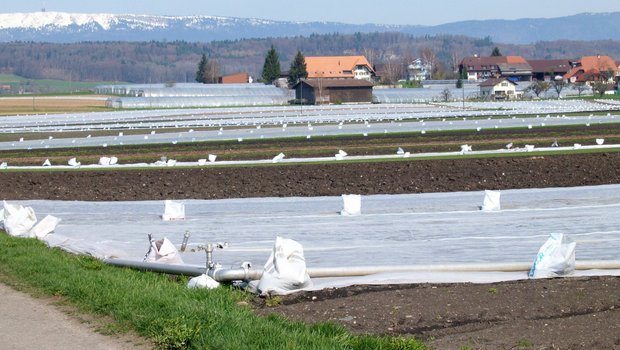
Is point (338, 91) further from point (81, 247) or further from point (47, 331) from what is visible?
point (47, 331)

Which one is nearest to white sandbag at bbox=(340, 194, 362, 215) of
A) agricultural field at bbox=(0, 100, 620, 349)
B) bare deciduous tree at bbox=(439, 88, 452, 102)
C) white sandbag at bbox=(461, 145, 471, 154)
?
agricultural field at bbox=(0, 100, 620, 349)

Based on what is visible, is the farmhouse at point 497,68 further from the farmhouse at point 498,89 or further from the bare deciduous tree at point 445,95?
the bare deciduous tree at point 445,95

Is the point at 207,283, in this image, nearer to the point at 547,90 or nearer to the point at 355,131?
the point at 355,131

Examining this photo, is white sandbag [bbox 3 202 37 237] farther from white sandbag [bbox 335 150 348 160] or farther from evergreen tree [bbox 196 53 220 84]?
evergreen tree [bbox 196 53 220 84]

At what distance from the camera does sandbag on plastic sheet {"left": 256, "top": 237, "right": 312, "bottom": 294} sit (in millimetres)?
11461

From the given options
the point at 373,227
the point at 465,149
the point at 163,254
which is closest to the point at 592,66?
the point at 465,149

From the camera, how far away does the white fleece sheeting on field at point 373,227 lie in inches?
567

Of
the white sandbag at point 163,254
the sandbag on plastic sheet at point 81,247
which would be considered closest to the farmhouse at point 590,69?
the sandbag on plastic sheet at point 81,247

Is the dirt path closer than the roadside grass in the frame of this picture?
No

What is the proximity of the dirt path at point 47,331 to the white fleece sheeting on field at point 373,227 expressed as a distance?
10.6ft

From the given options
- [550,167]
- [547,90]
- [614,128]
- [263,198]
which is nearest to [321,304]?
[263,198]

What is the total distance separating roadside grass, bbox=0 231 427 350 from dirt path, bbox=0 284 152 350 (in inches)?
8.9

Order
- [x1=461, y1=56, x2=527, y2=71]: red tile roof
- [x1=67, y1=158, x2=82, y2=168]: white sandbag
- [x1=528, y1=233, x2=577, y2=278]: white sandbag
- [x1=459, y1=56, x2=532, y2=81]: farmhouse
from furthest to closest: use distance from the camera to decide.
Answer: [x1=461, y1=56, x2=527, y2=71]: red tile roof → [x1=459, y1=56, x2=532, y2=81]: farmhouse → [x1=67, y1=158, x2=82, y2=168]: white sandbag → [x1=528, y1=233, x2=577, y2=278]: white sandbag

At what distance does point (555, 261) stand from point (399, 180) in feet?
48.8
